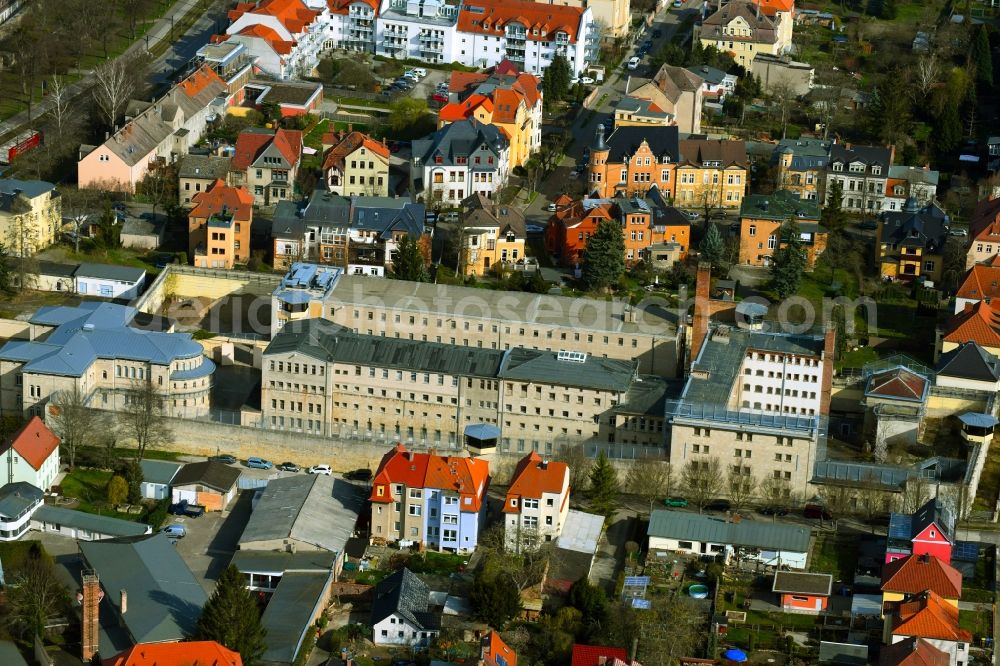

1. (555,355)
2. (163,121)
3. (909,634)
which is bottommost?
(909,634)

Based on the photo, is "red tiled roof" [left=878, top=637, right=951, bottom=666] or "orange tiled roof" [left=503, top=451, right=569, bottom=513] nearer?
"red tiled roof" [left=878, top=637, right=951, bottom=666]

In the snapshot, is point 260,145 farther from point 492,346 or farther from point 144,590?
point 144,590

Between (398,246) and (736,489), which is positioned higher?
(398,246)

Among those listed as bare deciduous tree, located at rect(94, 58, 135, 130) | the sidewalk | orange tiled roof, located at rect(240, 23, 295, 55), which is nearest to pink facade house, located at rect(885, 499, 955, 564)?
bare deciduous tree, located at rect(94, 58, 135, 130)

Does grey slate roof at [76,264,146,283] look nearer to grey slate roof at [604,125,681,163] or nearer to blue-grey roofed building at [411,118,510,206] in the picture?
blue-grey roofed building at [411,118,510,206]

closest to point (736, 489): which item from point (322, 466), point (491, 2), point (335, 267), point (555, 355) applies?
point (555, 355)

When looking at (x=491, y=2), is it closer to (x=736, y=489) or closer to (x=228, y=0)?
(x=228, y=0)

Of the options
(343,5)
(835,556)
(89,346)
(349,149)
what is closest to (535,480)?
(835,556)
